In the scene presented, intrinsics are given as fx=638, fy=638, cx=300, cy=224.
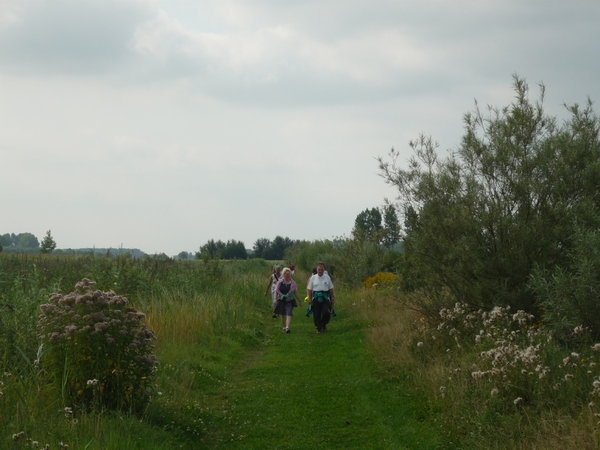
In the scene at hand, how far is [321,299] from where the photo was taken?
663 inches

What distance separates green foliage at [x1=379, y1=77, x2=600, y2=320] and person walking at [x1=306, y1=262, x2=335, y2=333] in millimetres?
5720

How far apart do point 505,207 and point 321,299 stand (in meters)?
7.45

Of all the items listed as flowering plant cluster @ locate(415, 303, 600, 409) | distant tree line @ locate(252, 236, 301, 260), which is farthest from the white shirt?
distant tree line @ locate(252, 236, 301, 260)

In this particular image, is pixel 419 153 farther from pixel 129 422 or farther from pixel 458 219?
pixel 129 422

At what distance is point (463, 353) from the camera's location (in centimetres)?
922

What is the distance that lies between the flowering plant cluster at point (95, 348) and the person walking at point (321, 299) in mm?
9897

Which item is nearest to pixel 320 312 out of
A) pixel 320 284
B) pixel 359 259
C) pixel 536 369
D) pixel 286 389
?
pixel 320 284

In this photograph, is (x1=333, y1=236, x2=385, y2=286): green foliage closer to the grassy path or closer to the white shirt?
the white shirt

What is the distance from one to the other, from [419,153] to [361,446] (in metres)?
6.08

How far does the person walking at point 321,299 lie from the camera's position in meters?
16.8

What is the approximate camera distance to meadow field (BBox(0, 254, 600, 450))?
20.4 ft

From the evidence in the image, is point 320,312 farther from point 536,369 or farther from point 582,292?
point 536,369

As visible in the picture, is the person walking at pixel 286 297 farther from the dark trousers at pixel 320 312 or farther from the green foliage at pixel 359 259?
the green foliage at pixel 359 259

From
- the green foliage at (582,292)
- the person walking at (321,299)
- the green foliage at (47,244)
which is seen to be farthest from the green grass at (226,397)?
the green foliage at (47,244)
